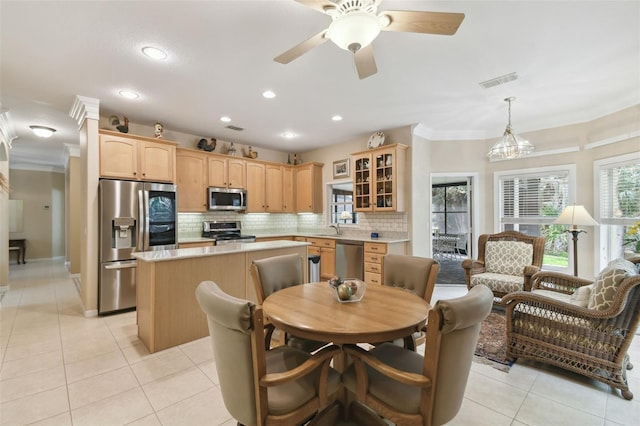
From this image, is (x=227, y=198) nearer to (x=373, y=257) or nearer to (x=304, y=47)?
(x=373, y=257)

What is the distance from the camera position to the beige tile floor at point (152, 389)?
183 cm

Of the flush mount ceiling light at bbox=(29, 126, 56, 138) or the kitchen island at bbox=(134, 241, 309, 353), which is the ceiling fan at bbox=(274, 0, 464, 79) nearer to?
the kitchen island at bbox=(134, 241, 309, 353)

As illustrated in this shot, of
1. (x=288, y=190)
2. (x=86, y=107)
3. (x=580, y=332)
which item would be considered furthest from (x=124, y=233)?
(x=580, y=332)

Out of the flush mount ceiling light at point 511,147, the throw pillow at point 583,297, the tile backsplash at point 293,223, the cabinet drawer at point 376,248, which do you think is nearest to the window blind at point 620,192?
the flush mount ceiling light at point 511,147

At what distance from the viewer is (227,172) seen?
5.33 metres

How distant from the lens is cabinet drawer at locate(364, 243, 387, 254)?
447 cm

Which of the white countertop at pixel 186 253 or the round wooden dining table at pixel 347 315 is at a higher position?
the white countertop at pixel 186 253

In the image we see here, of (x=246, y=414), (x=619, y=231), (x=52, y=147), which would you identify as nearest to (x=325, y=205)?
(x=619, y=231)

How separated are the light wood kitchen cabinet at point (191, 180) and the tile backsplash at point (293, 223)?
0.39m

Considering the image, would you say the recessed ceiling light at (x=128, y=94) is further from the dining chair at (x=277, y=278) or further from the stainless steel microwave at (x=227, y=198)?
the dining chair at (x=277, y=278)

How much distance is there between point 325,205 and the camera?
620cm

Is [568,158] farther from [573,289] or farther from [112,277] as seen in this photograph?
[112,277]

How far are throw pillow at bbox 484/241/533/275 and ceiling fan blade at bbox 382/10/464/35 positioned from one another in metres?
3.39

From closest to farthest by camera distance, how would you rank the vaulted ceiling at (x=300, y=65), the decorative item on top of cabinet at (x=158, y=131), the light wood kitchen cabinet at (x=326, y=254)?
the vaulted ceiling at (x=300, y=65)
the decorative item on top of cabinet at (x=158, y=131)
the light wood kitchen cabinet at (x=326, y=254)
